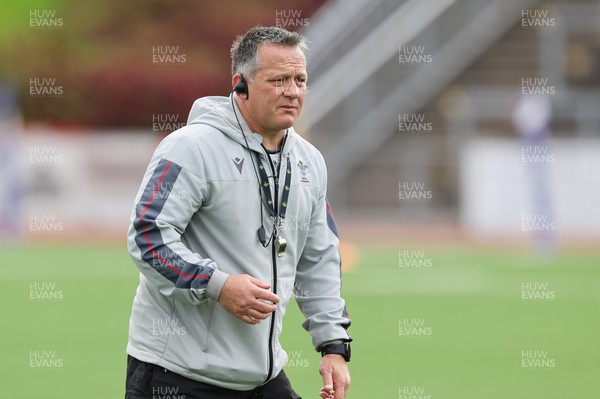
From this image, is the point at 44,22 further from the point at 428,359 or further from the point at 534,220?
the point at 428,359

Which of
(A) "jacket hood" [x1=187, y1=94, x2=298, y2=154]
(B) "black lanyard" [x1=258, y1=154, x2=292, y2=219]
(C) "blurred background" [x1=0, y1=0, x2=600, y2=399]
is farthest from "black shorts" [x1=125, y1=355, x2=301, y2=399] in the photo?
(C) "blurred background" [x1=0, y1=0, x2=600, y2=399]

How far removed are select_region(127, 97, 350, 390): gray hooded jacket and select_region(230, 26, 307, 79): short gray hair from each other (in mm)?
185

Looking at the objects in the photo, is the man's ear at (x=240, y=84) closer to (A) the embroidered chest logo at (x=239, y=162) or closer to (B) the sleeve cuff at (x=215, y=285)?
(A) the embroidered chest logo at (x=239, y=162)

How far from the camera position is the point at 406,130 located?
32094 millimetres

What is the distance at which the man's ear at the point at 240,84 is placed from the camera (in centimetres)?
544

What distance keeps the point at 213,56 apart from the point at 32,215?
12527 millimetres

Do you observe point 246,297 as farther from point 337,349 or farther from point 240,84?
point 240,84

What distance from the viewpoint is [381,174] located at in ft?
104

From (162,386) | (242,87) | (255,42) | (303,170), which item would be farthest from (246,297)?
(255,42)

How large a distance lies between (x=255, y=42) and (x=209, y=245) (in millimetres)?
869

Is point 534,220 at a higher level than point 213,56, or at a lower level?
lower

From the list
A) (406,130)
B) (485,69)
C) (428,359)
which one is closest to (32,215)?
(406,130)

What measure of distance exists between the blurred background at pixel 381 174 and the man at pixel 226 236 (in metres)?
4.12

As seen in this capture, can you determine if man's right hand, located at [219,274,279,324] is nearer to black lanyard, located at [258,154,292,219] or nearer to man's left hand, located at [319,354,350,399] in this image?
black lanyard, located at [258,154,292,219]
